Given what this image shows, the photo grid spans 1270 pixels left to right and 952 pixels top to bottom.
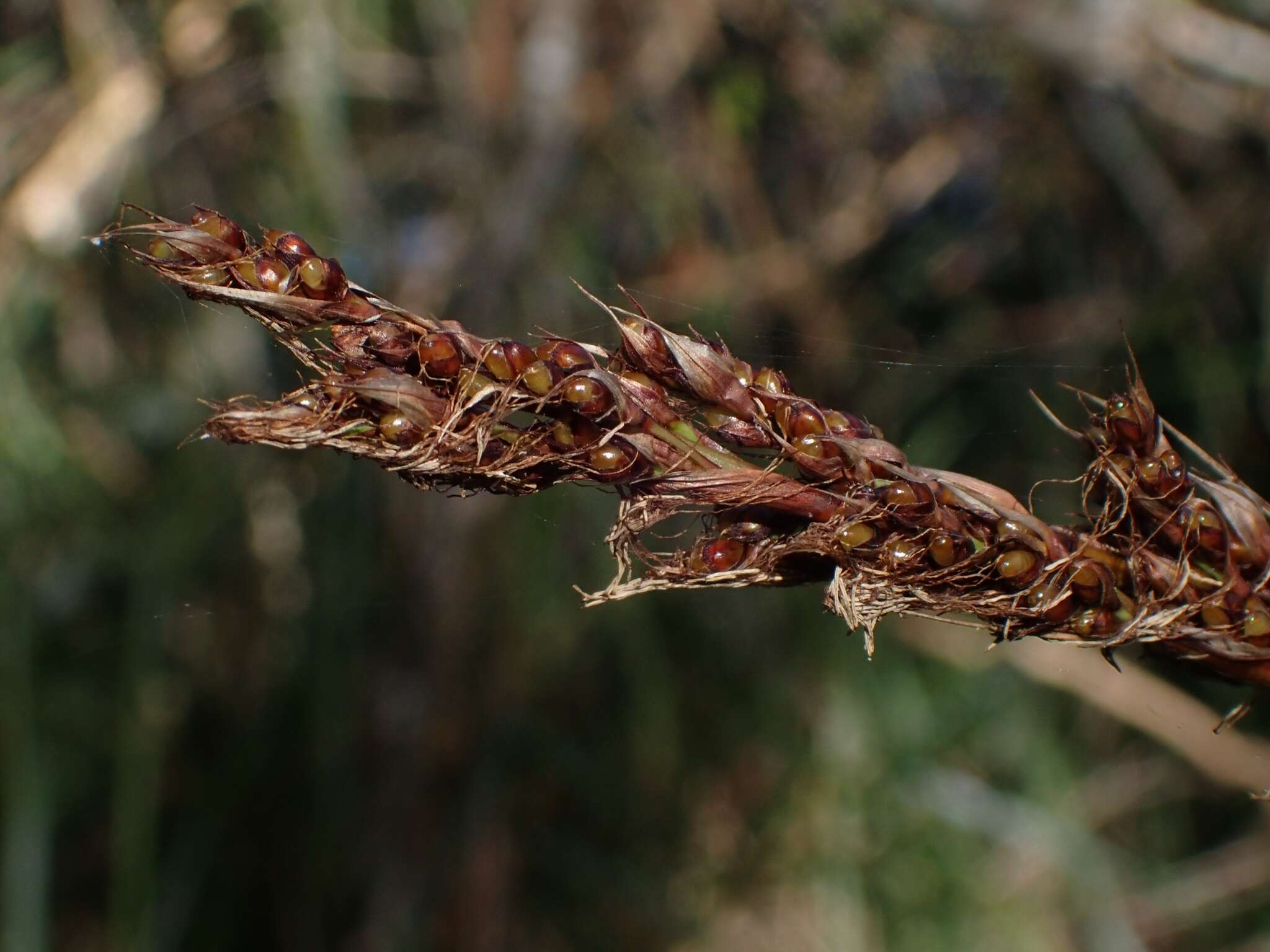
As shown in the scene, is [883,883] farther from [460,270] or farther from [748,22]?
[748,22]

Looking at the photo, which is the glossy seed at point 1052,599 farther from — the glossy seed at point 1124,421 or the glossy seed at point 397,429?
the glossy seed at point 397,429

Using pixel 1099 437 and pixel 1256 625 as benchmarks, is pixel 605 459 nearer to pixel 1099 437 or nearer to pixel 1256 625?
pixel 1099 437

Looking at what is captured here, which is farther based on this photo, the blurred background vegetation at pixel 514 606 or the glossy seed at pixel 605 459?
the blurred background vegetation at pixel 514 606

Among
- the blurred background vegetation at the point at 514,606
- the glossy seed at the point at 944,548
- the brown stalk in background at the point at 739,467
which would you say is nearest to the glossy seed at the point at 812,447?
the brown stalk in background at the point at 739,467

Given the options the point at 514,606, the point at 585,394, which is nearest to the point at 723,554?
the point at 585,394

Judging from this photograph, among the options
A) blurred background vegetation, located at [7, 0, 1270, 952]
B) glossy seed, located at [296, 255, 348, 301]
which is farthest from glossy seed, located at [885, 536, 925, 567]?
blurred background vegetation, located at [7, 0, 1270, 952]

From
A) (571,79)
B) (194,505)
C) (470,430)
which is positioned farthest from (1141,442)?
(571,79)
